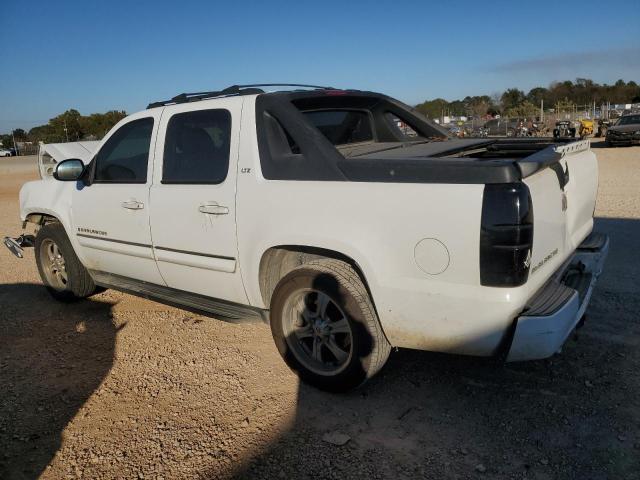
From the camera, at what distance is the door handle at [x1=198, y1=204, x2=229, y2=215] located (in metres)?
3.54

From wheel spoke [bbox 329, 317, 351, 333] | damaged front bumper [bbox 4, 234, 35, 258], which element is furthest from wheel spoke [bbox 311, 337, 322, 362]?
damaged front bumper [bbox 4, 234, 35, 258]

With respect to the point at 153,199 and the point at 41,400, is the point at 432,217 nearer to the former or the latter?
the point at 153,199

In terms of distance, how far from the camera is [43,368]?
3990 millimetres

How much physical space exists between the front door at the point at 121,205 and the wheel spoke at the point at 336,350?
1607 millimetres

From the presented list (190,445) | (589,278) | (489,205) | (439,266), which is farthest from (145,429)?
(589,278)

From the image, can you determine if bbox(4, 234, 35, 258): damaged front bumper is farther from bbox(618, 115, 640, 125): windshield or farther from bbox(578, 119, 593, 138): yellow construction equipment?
bbox(578, 119, 593, 138): yellow construction equipment

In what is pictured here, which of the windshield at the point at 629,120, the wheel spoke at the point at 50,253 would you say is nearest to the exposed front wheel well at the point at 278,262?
the wheel spoke at the point at 50,253

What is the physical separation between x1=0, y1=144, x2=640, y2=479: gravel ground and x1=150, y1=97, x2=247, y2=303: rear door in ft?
2.06

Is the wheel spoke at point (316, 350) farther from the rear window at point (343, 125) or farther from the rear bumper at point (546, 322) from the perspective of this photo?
the rear window at point (343, 125)

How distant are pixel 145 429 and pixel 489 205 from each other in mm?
2313

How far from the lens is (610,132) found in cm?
2411

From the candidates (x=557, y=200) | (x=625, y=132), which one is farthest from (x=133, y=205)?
(x=625, y=132)

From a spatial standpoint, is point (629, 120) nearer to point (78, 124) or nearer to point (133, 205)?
point (133, 205)

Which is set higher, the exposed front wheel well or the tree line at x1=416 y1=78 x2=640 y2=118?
the tree line at x1=416 y1=78 x2=640 y2=118
